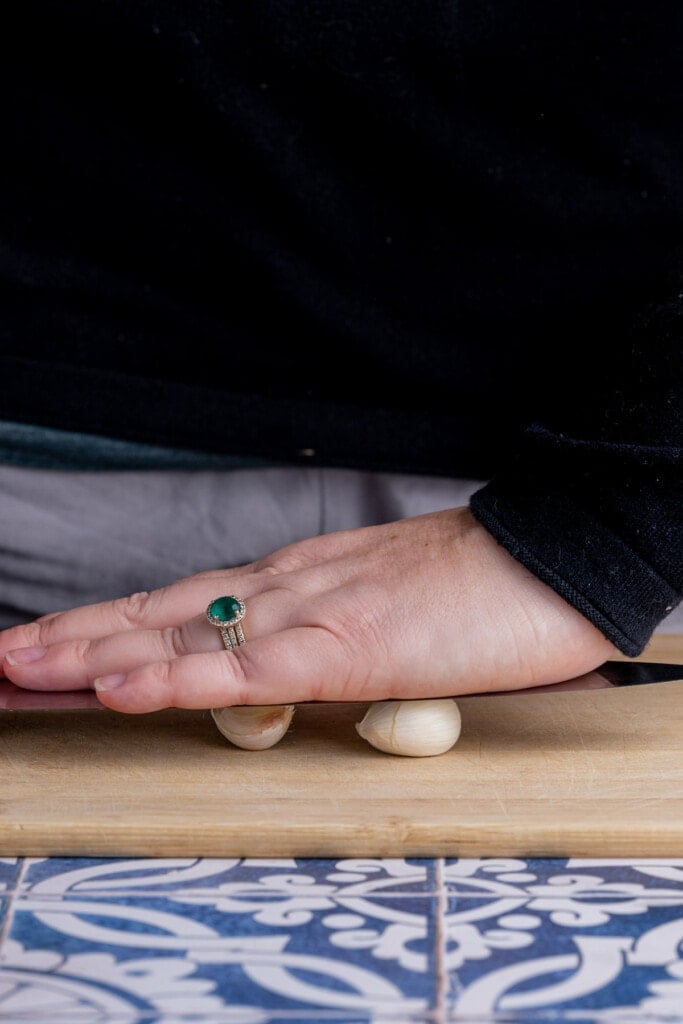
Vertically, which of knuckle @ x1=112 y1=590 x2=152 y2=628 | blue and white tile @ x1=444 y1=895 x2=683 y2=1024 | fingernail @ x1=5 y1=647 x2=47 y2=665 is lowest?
blue and white tile @ x1=444 y1=895 x2=683 y2=1024

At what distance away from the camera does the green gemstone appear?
28.2 inches

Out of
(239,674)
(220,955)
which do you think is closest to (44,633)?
(239,674)

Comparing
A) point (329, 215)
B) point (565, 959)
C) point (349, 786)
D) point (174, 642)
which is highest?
point (329, 215)

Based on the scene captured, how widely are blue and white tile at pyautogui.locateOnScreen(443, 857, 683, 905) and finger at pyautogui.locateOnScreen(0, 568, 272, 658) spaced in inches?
10.1

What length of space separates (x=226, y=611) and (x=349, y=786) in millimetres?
133

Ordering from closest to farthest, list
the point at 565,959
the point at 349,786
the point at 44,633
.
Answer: the point at 565,959 → the point at 349,786 → the point at 44,633

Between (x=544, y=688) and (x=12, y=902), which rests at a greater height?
(x=544, y=688)

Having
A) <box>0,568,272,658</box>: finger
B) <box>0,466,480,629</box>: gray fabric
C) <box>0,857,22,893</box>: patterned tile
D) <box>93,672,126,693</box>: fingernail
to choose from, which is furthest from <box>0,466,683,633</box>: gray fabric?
<box>0,857,22,893</box>: patterned tile

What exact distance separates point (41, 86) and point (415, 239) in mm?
323

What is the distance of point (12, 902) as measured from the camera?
557 millimetres

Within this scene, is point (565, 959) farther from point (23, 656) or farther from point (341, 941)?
point (23, 656)

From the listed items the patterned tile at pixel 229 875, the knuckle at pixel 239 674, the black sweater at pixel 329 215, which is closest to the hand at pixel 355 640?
the knuckle at pixel 239 674

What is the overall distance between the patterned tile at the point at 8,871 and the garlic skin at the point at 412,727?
0.21 metres

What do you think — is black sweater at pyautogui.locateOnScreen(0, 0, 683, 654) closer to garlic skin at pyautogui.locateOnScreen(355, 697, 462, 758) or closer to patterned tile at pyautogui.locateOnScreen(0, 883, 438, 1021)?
garlic skin at pyautogui.locateOnScreen(355, 697, 462, 758)
